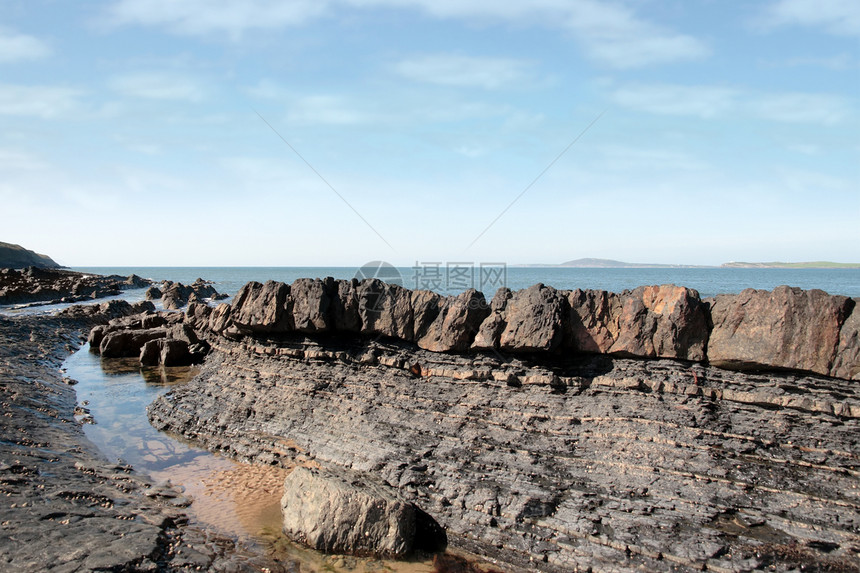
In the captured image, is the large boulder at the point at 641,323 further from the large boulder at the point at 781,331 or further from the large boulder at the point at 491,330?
the large boulder at the point at 491,330

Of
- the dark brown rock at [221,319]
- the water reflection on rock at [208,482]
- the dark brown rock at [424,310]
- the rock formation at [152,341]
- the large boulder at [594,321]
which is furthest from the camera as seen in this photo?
the rock formation at [152,341]

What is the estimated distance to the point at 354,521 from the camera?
26.8ft

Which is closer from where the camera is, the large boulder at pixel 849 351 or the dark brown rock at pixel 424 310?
the large boulder at pixel 849 351

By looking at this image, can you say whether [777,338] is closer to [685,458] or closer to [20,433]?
[685,458]

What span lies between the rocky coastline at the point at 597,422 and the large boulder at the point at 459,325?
31 millimetres

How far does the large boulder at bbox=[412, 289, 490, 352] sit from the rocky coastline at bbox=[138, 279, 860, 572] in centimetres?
3

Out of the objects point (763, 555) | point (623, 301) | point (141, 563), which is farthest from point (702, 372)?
point (141, 563)

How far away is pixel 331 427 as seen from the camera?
1126 centimetres

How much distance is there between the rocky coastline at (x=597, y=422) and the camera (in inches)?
281

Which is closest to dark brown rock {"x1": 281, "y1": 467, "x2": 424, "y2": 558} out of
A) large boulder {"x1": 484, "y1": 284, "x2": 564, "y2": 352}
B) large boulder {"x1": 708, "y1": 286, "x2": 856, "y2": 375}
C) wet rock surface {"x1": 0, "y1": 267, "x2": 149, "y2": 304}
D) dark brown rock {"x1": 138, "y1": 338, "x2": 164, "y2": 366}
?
large boulder {"x1": 484, "y1": 284, "x2": 564, "y2": 352}

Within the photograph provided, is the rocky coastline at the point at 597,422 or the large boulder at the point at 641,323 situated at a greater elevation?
the large boulder at the point at 641,323

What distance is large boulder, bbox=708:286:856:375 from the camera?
8039 millimetres

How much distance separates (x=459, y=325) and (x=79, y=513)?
7.43m

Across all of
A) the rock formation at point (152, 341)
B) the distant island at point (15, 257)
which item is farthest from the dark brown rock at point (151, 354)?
the distant island at point (15, 257)
